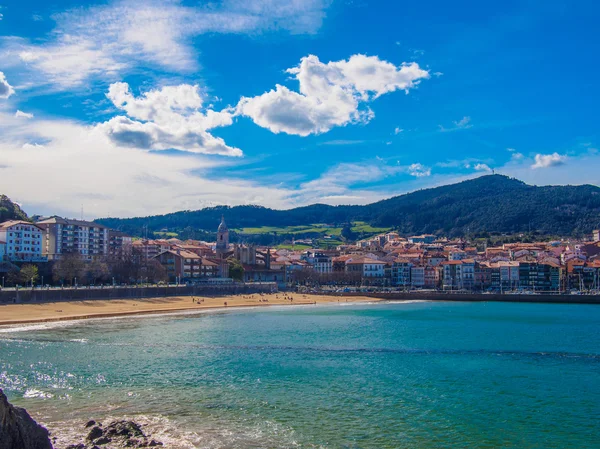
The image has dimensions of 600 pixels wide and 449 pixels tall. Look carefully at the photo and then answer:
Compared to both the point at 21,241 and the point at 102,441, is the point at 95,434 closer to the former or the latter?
the point at 102,441

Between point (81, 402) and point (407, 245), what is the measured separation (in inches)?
5612

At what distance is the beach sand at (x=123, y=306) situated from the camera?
4669cm

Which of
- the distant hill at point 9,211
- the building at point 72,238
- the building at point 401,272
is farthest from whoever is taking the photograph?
the building at point 401,272

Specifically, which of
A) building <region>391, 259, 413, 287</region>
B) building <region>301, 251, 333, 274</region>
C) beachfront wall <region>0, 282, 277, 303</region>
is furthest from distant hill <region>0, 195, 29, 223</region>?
building <region>391, 259, 413, 287</region>

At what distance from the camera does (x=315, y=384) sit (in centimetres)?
2309

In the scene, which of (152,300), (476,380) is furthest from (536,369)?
(152,300)

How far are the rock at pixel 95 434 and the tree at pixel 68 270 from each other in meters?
57.7

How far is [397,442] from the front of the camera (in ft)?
52.4

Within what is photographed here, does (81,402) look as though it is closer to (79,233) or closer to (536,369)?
(536,369)

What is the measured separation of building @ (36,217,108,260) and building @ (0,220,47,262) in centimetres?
273

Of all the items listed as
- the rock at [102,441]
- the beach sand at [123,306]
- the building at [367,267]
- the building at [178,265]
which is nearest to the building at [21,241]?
the building at [178,265]

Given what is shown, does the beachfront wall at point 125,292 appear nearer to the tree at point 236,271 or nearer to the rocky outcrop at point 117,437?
the tree at point 236,271

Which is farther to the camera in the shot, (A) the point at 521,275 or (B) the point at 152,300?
(A) the point at 521,275

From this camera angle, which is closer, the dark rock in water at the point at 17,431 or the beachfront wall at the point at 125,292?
the dark rock in water at the point at 17,431
